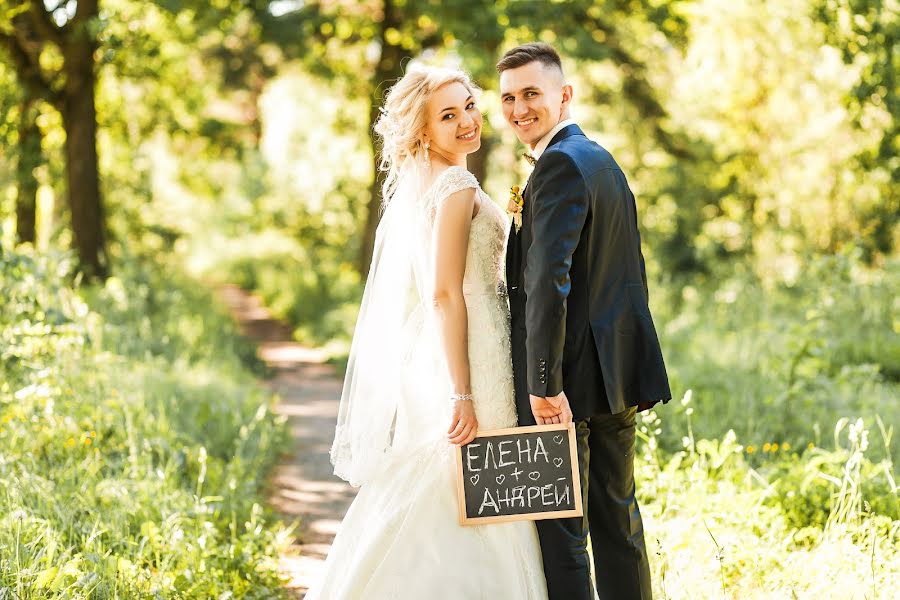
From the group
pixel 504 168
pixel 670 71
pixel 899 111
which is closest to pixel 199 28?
pixel 504 168

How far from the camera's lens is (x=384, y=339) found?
3742mm

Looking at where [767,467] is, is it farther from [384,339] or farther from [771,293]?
[771,293]

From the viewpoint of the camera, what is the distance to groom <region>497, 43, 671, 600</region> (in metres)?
3.07

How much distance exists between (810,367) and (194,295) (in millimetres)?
11362

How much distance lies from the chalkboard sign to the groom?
97mm

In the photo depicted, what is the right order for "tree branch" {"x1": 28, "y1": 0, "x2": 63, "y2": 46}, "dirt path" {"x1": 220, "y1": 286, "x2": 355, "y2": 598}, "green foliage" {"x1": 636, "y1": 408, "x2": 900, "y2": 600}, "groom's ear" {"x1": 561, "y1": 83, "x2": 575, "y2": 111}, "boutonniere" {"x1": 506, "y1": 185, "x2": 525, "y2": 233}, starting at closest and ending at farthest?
"boutonniere" {"x1": 506, "y1": 185, "x2": 525, "y2": 233}
"groom's ear" {"x1": 561, "y1": 83, "x2": 575, "y2": 111}
"green foliage" {"x1": 636, "y1": 408, "x2": 900, "y2": 600}
"dirt path" {"x1": 220, "y1": 286, "x2": 355, "y2": 598}
"tree branch" {"x1": 28, "y1": 0, "x2": 63, "y2": 46}

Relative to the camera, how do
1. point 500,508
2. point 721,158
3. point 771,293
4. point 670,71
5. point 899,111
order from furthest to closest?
point 670,71 < point 721,158 < point 771,293 < point 899,111 < point 500,508

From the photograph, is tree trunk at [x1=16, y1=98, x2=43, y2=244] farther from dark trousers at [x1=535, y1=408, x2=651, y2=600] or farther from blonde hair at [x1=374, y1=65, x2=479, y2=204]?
dark trousers at [x1=535, y1=408, x2=651, y2=600]

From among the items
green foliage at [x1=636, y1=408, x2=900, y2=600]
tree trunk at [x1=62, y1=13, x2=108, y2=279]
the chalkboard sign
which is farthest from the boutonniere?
tree trunk at [x1=62, y1=13, x2=108, y2=279]

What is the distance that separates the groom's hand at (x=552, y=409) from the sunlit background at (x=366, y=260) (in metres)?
0.78

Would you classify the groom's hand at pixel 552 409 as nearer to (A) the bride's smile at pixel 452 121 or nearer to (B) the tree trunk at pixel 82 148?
(A) the bride's smile at pixel 452 121

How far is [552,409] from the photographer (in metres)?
3.18

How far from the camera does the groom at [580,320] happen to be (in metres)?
3.07

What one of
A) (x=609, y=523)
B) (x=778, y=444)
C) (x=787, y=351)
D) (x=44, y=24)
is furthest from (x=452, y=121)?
(x=44, y=24)
